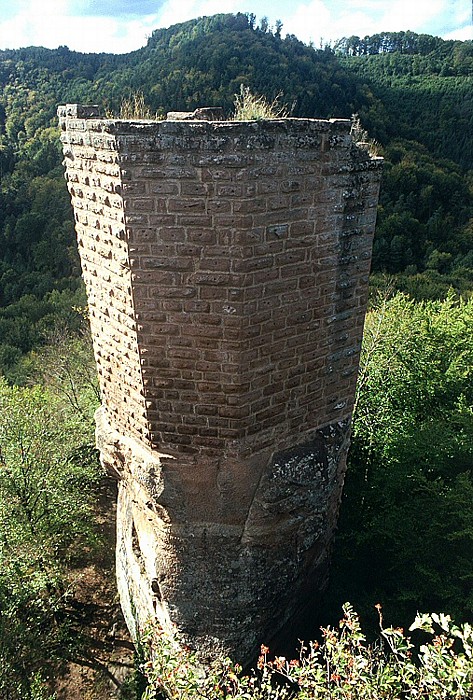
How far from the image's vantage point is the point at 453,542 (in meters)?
5.94

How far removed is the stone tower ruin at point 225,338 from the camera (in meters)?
3.48

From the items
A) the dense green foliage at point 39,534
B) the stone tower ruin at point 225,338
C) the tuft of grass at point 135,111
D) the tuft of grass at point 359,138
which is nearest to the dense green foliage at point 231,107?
the dense green foliage at point 39,534

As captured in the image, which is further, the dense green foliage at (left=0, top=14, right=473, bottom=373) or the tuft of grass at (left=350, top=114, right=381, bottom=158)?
the dense green foliage at (left=0, top=14, right=473, bottom=373)

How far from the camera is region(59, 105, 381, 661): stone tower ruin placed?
3.48m

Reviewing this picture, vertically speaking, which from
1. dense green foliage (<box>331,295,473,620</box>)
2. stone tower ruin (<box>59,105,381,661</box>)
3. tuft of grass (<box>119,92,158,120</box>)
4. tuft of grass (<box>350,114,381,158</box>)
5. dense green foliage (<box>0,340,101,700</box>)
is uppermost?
tuft of grass (<box>119,92,158,120</box>)

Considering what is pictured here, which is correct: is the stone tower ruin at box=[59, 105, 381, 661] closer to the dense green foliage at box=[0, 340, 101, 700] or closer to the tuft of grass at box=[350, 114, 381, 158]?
the tuft of grass at box=[350, 114, 381, 158]

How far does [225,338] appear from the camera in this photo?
151 inches

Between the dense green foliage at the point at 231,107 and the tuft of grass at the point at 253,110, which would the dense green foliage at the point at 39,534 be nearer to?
the tuft of grass at the point at 253,110

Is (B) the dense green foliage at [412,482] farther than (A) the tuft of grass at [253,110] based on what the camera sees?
Yes

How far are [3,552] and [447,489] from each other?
19.4 feet

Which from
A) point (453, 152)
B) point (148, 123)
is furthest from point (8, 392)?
point (453, 152)

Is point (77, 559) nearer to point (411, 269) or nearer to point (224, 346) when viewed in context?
point (224, 346)

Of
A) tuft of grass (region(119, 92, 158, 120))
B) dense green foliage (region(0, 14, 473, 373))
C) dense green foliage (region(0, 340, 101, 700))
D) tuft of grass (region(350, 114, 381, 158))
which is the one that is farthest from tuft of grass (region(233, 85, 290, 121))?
dense green foliage (region(0, 14, 473, 373))

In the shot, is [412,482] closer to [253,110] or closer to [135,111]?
[253,110]
